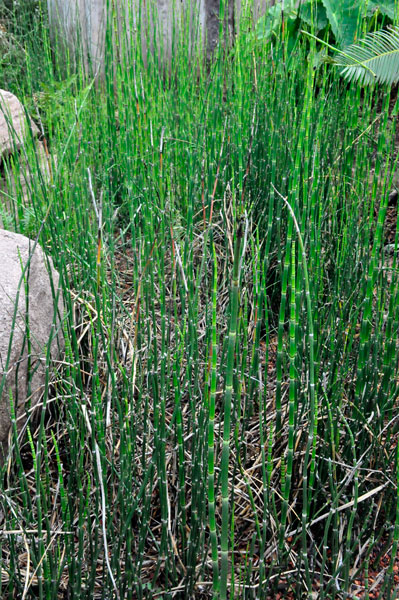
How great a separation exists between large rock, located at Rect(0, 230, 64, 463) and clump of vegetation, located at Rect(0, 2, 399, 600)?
6 cm

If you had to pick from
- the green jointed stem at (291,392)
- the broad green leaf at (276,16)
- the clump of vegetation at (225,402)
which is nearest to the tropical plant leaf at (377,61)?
the clump of vegetation at (225,402)

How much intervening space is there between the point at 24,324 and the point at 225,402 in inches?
26.8

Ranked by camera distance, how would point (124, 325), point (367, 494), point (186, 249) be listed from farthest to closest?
point (124, 325), point (186, 249), point (367, 494)

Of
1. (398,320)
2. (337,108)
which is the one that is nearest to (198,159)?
(337,108)

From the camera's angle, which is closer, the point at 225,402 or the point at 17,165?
the point at 225,402

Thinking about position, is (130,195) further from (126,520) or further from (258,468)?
(126,520)

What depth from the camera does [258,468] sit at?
1.29 m

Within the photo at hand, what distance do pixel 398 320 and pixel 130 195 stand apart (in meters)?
0.73

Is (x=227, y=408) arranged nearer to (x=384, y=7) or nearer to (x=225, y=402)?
(x=225, y=402)

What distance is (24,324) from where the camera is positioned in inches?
50.2

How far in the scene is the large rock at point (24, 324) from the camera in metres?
1.20

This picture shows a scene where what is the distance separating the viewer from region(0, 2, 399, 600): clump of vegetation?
98cm

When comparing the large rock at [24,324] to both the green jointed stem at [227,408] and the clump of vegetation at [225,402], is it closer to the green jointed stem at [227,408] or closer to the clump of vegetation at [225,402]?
the clump of vegetation at [225,402]

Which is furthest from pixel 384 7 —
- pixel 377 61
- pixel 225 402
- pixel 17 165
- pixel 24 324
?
pixel 225 402
